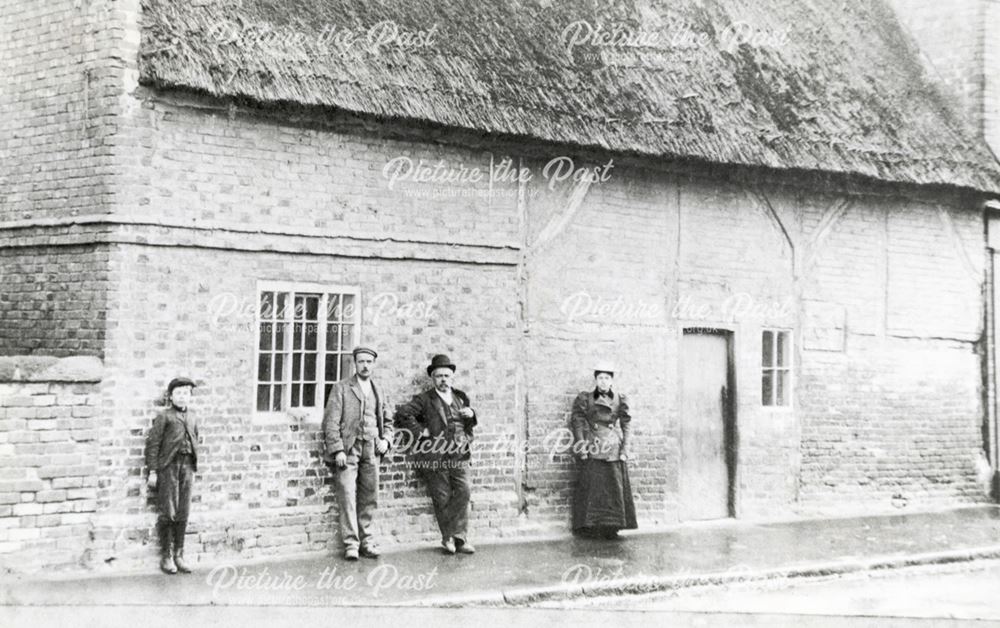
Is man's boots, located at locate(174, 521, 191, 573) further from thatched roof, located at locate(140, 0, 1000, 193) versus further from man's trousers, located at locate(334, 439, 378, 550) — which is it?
thatched roof, located at locate(140, 0, 1000, 193)

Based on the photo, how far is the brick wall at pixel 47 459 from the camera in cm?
845

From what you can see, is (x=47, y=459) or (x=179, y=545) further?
(x=179, y=545)

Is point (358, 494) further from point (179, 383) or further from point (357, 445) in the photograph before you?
point (179, 383)

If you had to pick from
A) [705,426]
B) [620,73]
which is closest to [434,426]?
[705,426]

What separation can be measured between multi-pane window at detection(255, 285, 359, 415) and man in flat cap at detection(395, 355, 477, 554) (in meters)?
0.78

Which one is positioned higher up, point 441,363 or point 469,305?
point 469,305

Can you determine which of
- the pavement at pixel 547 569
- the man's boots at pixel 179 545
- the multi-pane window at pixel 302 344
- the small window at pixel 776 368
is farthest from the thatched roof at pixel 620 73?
the pavement at pixel 547 569

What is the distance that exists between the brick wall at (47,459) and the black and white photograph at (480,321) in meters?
0.03

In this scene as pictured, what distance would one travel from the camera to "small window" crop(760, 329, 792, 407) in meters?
A: 13.6

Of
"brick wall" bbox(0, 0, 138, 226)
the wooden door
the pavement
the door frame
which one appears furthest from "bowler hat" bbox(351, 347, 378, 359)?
the door frame

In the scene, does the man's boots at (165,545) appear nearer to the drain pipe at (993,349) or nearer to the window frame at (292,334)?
the window frame at (292,334)

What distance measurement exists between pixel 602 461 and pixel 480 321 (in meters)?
1.97

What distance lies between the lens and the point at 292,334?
33.1 feet

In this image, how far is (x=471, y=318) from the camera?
11.1 metres
